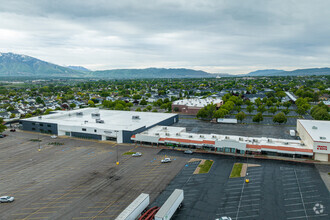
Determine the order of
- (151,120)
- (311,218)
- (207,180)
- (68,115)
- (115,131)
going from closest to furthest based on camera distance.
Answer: (311,218), (207,180), (115,131), (151,120), (68,115)

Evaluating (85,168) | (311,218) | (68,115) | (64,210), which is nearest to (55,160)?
(85,168)

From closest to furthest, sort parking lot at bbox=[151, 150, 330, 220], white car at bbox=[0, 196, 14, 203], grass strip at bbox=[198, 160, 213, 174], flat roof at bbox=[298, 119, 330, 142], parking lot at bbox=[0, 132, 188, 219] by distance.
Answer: parking lot at bbox=[151, 150, 330, 220]
parking lot at bbox=[0, 132, 188, 219]
white car at bbox=[0, 196, 14, 203]
grass strip at bbox=[198, 160, 213, 174]
flat roof at bbox=[298, 119, 330, 142]

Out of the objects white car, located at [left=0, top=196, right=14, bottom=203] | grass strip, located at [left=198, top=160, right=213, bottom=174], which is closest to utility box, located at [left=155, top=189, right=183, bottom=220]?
grass strip, located at [left=198, top=160, right=213, bottom=174]

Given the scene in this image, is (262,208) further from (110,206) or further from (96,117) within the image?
(96,117)

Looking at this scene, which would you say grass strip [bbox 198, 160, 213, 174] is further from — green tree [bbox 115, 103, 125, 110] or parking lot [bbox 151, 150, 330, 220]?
green tree [bbox 115, 103, 125, 110]

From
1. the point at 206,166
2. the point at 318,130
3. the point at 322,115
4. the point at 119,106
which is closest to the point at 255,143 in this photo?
the point at 206,166

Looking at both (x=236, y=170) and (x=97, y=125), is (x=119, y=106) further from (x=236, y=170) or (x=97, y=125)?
(x=236, y=170)
